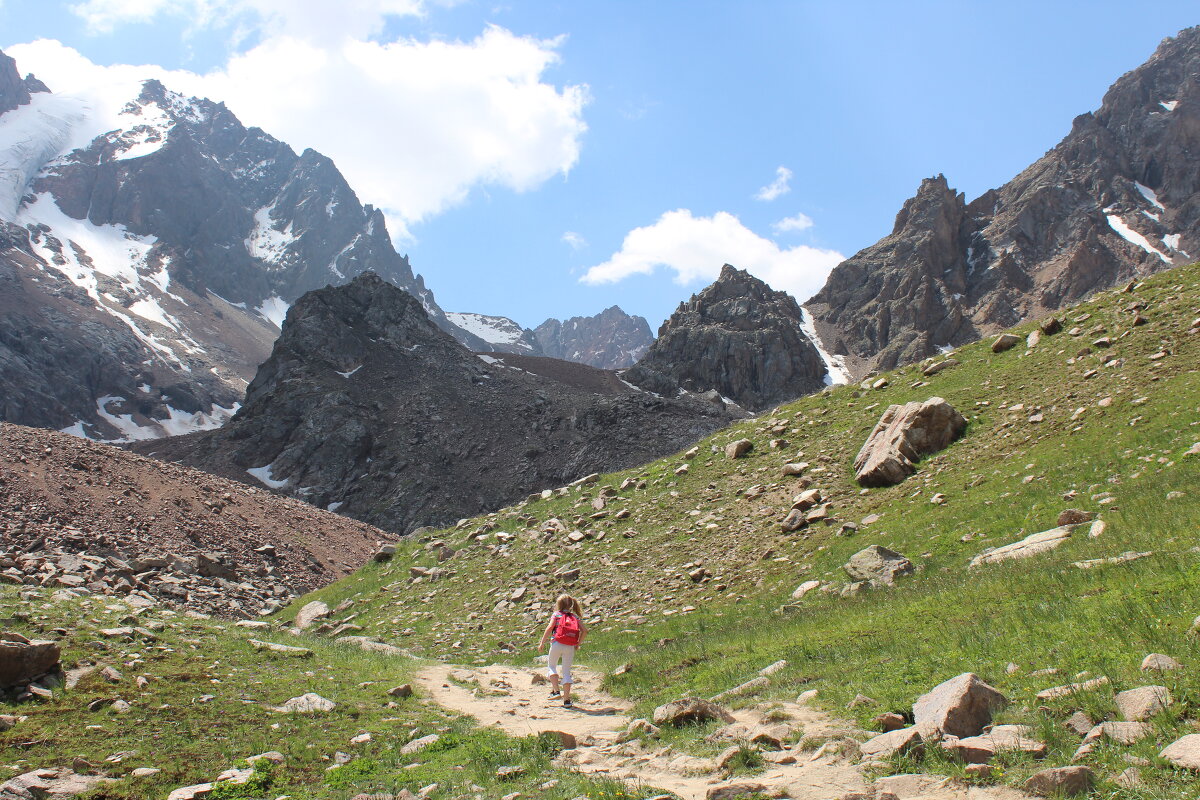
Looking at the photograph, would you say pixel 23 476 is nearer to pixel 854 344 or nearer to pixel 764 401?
pixel 764 401

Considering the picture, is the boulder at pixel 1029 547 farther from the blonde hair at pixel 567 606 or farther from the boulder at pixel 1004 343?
the boulder at pixel 1004 343

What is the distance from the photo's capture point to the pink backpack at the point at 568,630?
12.7 m

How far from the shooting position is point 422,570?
87.8ft

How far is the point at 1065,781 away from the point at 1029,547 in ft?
31.6

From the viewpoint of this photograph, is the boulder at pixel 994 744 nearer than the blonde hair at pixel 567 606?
Yes

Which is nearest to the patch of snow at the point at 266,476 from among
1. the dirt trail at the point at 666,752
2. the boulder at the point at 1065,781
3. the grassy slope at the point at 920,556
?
the grassy slope at the point at 920,556

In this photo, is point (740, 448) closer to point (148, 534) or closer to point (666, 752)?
point (666, 752)

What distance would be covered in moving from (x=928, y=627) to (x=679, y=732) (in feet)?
14.3

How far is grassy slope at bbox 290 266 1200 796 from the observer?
829 centimetres

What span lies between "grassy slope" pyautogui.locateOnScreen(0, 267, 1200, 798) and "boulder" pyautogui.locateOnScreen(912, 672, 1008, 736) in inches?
12.2

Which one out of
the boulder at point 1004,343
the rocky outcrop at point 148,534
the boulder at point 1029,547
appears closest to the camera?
the boulder at point 1029,547

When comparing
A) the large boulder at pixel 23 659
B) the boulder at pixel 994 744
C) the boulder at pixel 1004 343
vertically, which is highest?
the boulder at pixel 1004 343

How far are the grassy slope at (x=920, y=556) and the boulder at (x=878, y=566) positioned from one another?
47cm

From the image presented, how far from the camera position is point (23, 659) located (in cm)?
898
